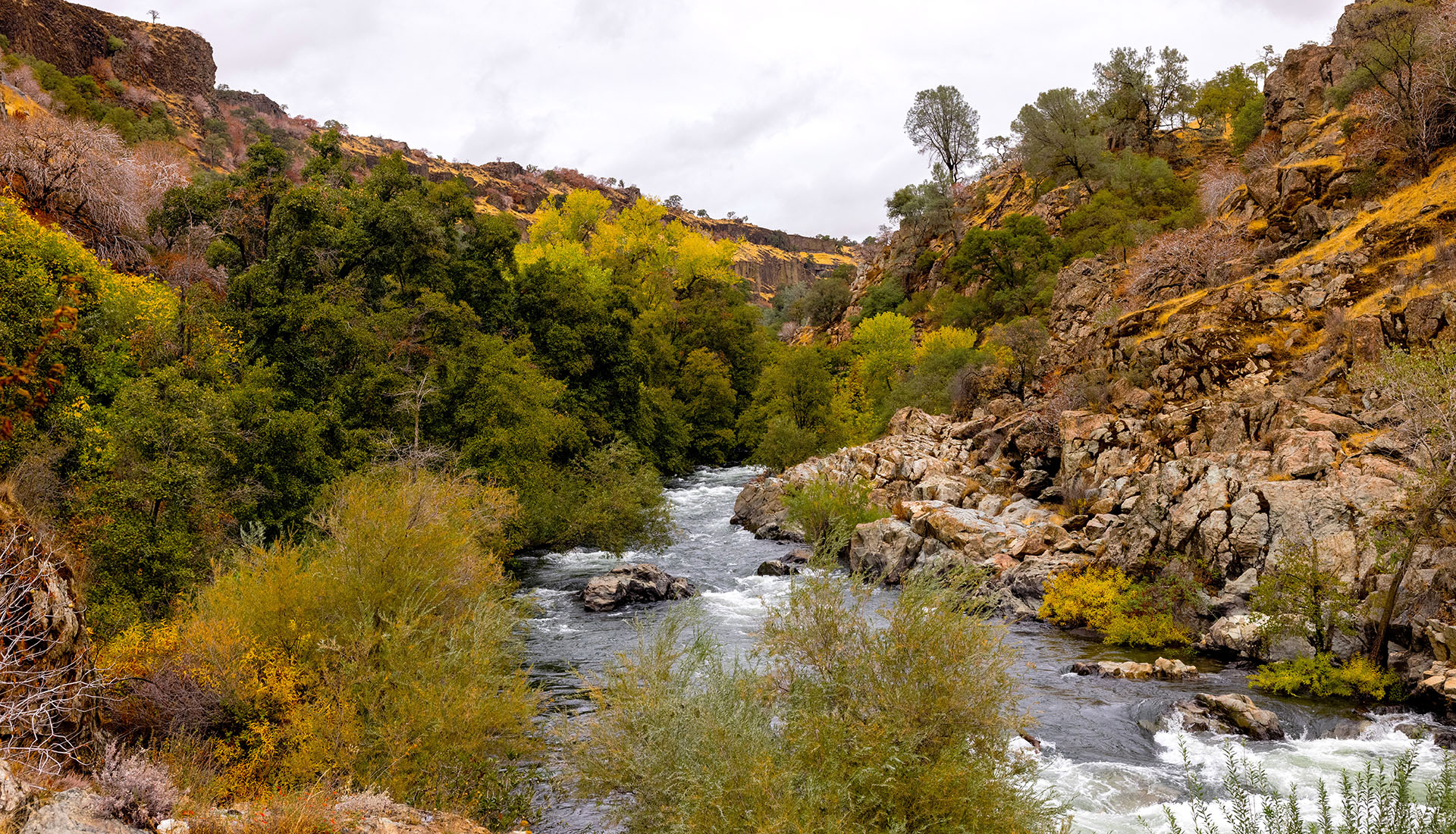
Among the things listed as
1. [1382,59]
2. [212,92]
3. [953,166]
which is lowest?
[1382,59]

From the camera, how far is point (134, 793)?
6.93 metres

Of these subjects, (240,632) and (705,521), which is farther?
(705,521)

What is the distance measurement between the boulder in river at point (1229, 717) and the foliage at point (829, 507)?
48.3 ft

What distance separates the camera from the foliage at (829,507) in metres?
29.1

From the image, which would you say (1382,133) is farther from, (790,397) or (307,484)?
(307,484)

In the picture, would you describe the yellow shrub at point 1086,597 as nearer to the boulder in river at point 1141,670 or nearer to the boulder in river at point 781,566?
the boulder in river at point 1141,670

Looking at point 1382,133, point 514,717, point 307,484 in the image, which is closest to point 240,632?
point 514,717

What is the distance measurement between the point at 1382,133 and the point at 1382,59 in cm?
273

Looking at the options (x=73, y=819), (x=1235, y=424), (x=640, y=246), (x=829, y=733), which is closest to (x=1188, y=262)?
(x=1235, y=424)

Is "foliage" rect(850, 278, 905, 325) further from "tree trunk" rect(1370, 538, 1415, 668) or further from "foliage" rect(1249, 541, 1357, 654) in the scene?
"tree trunk" rect(1370, 538, 1415, 668)

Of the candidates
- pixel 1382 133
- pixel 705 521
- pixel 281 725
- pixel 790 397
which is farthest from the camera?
pixel 790 397

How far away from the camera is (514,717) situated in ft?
37.0

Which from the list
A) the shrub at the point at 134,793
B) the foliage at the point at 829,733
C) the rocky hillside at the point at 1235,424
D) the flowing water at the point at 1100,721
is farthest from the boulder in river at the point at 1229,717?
the shrub at the point at 134,793

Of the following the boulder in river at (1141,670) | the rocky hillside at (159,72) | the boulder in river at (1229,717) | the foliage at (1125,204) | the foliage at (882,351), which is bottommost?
the boulder in river at (1141,670)
